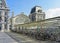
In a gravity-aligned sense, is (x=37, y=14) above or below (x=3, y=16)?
above

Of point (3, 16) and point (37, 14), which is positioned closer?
point (3, 16)

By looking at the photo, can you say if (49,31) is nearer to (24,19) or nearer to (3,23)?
(3,23)

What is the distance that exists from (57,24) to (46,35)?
3.05 meters

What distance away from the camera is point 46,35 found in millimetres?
17125

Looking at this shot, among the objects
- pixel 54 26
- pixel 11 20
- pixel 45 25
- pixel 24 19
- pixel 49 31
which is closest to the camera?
pixel 54 26

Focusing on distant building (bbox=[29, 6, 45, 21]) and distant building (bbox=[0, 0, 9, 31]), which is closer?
distant building (bbox=[0, 0, 9, 31])

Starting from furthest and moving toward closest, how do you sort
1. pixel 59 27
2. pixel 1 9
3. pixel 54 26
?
pixel 1 9 < pixel 54 26 < pixel 59 27

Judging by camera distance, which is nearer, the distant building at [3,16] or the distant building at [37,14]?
the distant building at [3,16]

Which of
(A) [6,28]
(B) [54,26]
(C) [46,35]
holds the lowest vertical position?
(A) [6,28]

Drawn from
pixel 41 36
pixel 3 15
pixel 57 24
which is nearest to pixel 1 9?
pixel 3 15

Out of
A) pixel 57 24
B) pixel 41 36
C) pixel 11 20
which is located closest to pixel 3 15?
pixel 11 20

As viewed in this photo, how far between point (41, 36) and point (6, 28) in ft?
172

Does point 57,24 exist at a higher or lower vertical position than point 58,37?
higher

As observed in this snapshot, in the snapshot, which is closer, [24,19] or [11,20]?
[11,20]
